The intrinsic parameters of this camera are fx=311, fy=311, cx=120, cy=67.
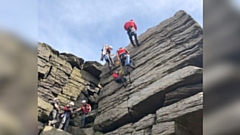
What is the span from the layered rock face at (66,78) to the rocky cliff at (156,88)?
7cm

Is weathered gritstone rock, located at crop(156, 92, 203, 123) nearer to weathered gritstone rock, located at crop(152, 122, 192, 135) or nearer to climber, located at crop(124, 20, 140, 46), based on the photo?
weathered gritstone rock, located at crop(152, 122, 192, 135)

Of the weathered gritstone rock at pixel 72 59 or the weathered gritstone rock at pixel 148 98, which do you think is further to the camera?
the weathered gritstone rock at pixel 72 59

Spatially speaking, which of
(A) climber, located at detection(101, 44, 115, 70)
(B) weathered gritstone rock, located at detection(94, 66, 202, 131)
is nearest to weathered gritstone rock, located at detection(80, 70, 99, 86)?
(A) climber, located at detection(101, 44, 115, 70)

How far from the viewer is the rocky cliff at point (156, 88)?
11.6 m

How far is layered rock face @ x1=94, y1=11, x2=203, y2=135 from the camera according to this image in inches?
454

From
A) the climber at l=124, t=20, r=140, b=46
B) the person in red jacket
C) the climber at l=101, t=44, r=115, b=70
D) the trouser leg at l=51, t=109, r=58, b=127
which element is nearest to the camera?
the trouser leg at l=51, t=109, r=58, b=127

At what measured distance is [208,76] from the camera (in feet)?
5.18

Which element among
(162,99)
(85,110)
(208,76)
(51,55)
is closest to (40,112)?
(85,110)

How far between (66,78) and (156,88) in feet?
24.9

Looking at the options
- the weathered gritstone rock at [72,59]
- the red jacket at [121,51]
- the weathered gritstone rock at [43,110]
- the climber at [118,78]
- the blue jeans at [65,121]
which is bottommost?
the blue jeans at [65,121]

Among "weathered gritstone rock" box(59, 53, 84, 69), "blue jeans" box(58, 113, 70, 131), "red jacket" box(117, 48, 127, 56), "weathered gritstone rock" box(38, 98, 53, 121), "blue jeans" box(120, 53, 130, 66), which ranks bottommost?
"blue jeans" box(58, 113, 70, 131)

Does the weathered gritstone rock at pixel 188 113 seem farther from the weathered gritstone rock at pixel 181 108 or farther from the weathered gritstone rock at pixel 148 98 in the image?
the weathered gritstone rock at pixel 148 98

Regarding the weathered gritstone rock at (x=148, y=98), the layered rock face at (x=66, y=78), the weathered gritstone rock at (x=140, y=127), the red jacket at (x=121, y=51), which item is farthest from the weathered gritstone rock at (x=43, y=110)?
the red jacket at (x=121, y=51)

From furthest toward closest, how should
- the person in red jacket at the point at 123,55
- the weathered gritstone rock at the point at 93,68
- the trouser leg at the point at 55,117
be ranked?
1. the weathered gritstone rock at the point at 93,68
2. the person in red jacket at the point at 123,55
3. the trouser leg at the point at 55,117
